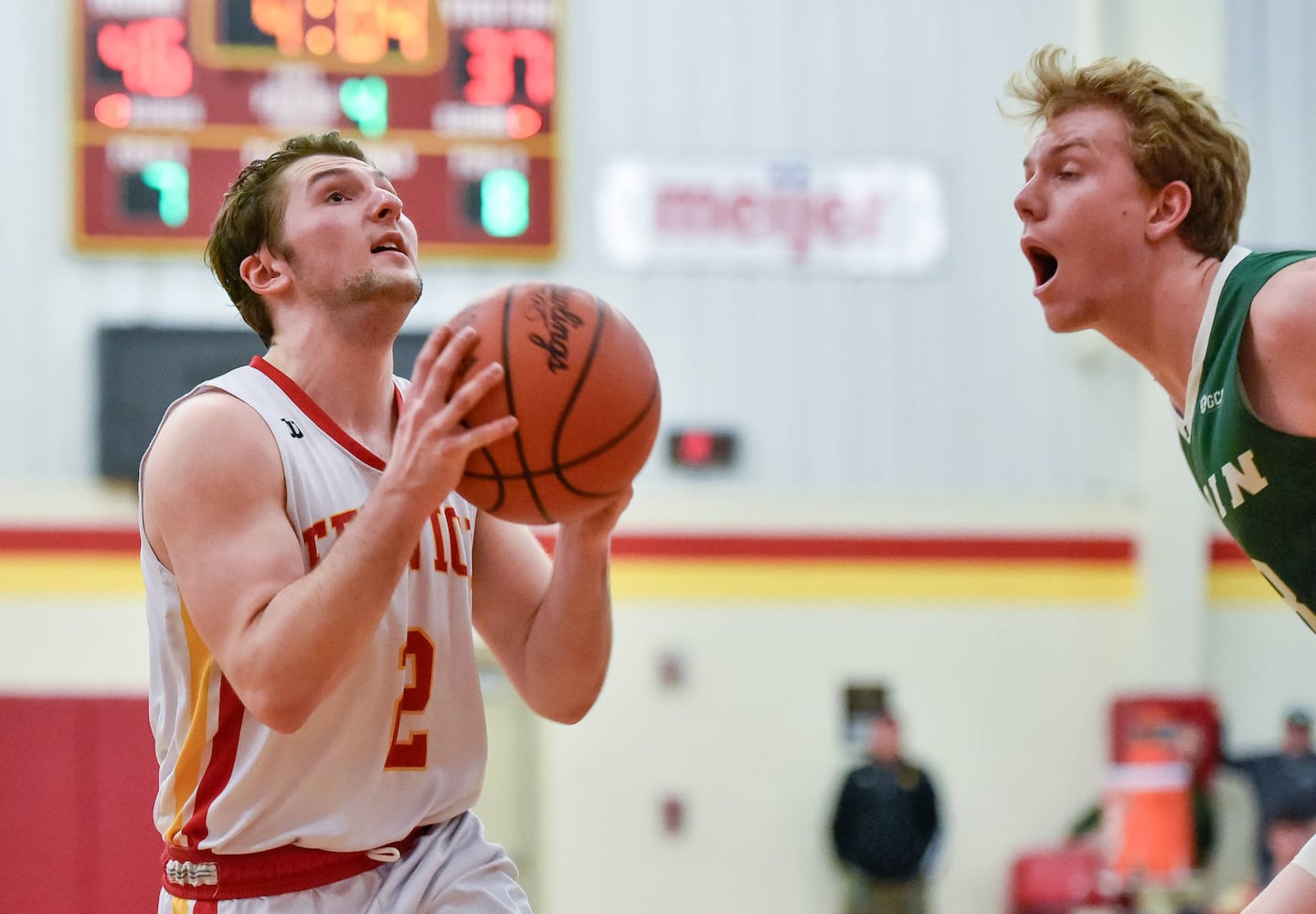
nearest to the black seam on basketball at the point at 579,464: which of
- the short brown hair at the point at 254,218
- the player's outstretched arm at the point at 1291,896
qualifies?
the short brown hair at the point at 254,218

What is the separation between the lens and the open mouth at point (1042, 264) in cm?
288

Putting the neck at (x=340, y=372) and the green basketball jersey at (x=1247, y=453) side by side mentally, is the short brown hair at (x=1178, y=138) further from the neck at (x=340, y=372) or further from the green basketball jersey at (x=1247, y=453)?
the neck at (x=340, y=372)

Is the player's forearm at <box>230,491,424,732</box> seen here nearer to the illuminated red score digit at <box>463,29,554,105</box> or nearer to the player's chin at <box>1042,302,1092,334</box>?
the player's chin at <box>1042,302,1092,334</box>

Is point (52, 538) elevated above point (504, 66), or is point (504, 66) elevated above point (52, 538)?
point (504, 66)

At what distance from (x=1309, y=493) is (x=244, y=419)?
174 cm

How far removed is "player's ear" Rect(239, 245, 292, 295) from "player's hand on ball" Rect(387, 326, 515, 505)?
51 centimetres

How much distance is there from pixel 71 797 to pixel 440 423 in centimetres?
544

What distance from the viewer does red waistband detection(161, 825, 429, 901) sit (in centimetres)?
245

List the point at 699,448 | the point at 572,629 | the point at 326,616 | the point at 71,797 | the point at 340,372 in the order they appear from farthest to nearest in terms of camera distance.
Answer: the point at 699,448, the point at 71,797, the point at 572,629, the point at 340,372, the point at 326,616

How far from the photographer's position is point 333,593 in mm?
2215

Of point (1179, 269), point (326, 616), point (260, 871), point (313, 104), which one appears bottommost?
point (260, 871)

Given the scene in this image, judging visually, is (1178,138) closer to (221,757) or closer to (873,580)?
(221,757)

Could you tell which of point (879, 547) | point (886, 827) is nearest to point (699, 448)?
point (879, 547)

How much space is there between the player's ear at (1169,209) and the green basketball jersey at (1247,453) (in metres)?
0.12
